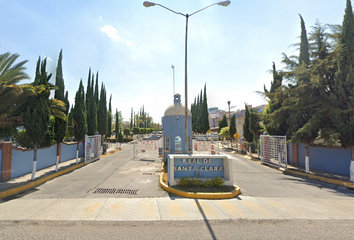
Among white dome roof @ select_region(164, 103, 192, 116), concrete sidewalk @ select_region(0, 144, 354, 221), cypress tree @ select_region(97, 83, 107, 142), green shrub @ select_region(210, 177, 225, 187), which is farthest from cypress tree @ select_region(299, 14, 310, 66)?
cypress tree @ select_region(97, 83, 107, 142)

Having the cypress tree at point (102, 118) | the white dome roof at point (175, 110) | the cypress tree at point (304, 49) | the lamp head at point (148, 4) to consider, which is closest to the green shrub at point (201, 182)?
the white dome roof at point (175, 110)

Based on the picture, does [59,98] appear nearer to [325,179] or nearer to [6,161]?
[6,161]

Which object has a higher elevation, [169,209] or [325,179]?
[169,209]

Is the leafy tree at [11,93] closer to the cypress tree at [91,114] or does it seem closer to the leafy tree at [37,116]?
the leafy tree at [37,116]

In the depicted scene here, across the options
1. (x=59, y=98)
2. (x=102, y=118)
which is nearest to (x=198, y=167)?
(x=59, y=98)

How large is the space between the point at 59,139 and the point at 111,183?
6.80 metres

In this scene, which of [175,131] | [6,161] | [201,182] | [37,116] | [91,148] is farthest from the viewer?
[91,148]

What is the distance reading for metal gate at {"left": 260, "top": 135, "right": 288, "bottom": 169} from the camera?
14.0 meters

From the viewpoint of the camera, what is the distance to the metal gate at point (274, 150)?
14022 millimetres

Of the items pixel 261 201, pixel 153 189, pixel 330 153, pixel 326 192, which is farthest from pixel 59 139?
pixel 330 153

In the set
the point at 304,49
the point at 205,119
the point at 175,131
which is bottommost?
the point at 175,131

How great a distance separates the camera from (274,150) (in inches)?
592

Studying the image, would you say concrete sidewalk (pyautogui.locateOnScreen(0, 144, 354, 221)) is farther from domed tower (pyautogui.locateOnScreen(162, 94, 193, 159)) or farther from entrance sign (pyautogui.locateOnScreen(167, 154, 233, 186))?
domed tower (pyautogui.locateOnScreen(162, 94, 193, 159))

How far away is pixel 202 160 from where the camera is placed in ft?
28.1
